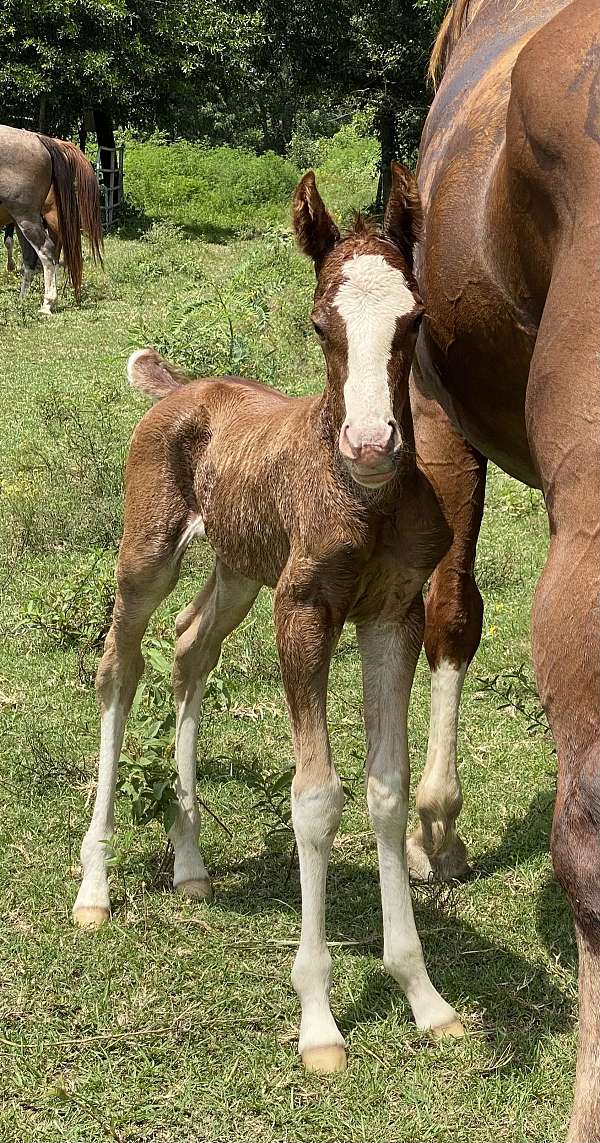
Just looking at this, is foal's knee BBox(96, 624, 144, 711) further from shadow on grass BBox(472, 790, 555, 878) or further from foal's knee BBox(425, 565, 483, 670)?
shadow on grass BBox(472, 790, 555, 878)

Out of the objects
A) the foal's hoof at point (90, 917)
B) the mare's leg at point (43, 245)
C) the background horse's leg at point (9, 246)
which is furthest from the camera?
the background horse's leg at point (9, 246)

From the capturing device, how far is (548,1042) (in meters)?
3.18

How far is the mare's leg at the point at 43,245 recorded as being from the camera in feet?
49.3

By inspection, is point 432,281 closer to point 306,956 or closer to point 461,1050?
point 306,956

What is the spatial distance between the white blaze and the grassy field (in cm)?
162

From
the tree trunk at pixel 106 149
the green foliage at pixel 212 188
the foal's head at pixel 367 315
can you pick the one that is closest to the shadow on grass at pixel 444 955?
the foal's head at pixel 367 315

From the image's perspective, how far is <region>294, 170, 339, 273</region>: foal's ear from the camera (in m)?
2.82

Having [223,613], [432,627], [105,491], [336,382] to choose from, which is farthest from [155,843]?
[105,491]

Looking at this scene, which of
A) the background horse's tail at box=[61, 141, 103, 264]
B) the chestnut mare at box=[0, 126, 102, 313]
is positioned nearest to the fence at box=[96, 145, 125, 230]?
the background horse's tail at box=[61, 141, 103, 264]

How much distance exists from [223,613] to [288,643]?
1007 millimetres

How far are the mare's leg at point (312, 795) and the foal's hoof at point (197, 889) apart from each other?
32.2 inches

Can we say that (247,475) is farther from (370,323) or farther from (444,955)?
(444,955)

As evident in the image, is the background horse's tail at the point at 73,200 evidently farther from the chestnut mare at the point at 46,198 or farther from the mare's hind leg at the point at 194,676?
the mare's hind leg at the point at 194,676

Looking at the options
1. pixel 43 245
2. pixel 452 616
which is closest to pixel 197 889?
pixel 452 616
